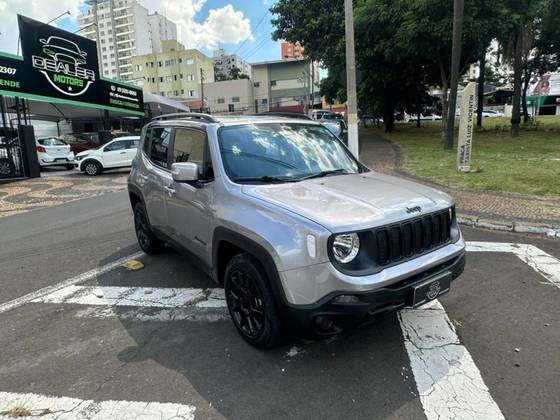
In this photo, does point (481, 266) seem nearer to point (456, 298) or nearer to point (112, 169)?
point (456, 298)

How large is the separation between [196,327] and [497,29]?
17094 millimetres

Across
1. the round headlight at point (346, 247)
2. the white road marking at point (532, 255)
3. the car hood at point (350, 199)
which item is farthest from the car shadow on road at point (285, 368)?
the white road marking at point (532, 255)

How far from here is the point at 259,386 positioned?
2.96 metres

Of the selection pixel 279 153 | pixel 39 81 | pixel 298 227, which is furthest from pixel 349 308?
pixel 39 81

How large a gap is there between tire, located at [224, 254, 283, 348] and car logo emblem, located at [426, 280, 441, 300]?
1130 mm

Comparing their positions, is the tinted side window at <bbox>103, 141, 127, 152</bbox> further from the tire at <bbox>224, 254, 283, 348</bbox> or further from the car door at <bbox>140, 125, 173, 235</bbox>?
the tire at <bbox>224, 254, 283, 348</bbox>

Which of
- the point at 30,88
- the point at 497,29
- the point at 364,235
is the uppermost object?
the point at 497,29

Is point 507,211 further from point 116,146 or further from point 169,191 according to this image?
point 116,146

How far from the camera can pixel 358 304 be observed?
277 cm

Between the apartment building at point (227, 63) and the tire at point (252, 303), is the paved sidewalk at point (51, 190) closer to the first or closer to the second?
the tire at point (252, 303)

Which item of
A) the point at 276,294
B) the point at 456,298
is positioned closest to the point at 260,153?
the point at 276,294

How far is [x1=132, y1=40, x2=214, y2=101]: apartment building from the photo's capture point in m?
89.9

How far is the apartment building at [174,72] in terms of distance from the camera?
89.9m

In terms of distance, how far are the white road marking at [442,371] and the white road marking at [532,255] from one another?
1745 millimetres
